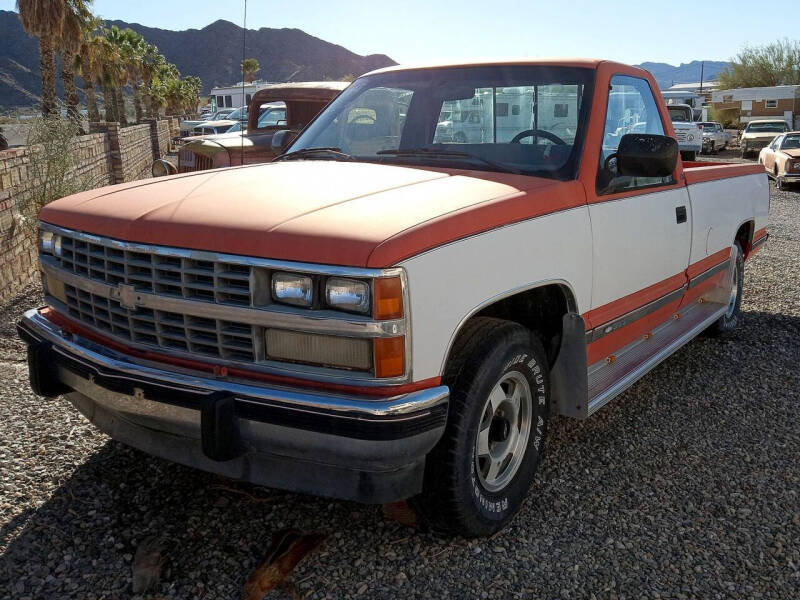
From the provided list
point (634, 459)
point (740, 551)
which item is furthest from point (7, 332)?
point (740, 551)

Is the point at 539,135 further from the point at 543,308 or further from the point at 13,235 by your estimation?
the point at 13,235

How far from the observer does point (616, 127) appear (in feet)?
13.0

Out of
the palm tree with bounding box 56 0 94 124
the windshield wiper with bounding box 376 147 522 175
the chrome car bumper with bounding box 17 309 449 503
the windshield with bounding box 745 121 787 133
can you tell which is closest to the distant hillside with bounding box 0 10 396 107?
the palm tree with bounding box 56 0 94 124

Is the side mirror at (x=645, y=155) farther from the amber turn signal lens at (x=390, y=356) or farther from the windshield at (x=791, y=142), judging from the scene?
the windshield at (x=791, y=142)

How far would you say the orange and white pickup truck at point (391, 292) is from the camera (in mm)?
2541

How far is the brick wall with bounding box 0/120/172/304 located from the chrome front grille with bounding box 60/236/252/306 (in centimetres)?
436

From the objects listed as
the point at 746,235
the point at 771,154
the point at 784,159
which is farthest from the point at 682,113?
the point at 746,235

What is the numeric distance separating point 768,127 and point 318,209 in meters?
28.4

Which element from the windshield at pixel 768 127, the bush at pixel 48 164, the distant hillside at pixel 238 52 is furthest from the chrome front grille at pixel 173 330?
the distant hillside at pixel 238 52

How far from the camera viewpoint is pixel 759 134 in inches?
1040

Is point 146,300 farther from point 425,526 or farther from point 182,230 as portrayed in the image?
point 425,526

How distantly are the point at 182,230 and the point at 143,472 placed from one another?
4.78 ft

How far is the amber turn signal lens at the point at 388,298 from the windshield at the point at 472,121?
1295 millimetres

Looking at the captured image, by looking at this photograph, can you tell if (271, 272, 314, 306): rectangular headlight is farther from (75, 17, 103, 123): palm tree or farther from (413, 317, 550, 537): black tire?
(75, 17, 103, 123): palm tree
